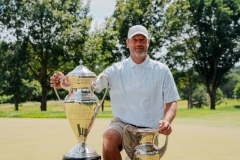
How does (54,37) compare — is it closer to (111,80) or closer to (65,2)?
(65,2)

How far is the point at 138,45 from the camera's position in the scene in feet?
12.5

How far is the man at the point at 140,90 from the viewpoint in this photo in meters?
3.79

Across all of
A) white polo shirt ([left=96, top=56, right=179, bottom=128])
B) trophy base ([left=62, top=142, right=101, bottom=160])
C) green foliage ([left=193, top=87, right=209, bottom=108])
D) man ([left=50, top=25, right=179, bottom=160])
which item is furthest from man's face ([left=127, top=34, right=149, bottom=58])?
green foliage ([left=193, top=87, right=209, bottom=108])

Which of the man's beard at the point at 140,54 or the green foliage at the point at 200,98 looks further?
the green foliage at the point at 200,98

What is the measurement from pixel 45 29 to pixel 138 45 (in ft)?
77.3

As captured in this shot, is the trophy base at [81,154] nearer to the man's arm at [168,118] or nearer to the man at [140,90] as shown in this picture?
the man at [140,90]

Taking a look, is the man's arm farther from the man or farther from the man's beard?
the man's beard

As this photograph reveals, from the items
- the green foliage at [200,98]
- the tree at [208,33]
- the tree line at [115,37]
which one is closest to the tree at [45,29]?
the tree line at [115,37]

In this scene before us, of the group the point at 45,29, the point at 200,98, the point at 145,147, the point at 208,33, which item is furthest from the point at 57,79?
the point at 200,98

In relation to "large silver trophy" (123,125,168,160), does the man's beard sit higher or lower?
higher

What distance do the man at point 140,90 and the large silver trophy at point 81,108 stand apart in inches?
15.3

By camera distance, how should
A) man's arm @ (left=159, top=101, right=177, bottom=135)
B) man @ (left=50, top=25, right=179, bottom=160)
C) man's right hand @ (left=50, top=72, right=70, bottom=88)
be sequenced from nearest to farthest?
man's arm @ (left=159, top=101, right=177, bottom=135) < man's right hand @ (left=50, top=72, right=70, bottom=88) < man @ (left=50, top=25, right=179, bottom=160)

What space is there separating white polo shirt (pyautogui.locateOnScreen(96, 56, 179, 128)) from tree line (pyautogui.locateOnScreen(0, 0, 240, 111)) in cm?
2238

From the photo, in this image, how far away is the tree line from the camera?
26312 millimetres
